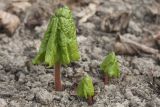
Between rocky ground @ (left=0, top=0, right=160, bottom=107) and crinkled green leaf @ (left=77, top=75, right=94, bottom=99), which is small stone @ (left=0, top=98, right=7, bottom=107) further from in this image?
crinkled green leaf @ (left=77, top=75, right=94, bottom=99)

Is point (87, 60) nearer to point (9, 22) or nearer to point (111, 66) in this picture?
point (111, 66)

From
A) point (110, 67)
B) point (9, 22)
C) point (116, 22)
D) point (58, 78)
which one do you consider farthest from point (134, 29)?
point (58, 78)

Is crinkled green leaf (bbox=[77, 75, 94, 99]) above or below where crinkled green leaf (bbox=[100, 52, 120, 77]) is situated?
below

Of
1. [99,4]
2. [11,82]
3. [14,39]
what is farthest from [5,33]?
[99,4]

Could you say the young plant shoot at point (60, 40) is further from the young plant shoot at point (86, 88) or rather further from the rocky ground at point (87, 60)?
the rocky ground at point (87, 60)

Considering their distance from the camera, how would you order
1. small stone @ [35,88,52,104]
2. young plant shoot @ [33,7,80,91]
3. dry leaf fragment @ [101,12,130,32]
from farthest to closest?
dry leaf fragment @ [101,12,130,32] → small stone @ [35,88,52,104] → young plant shoot @ [33,7,80,91]

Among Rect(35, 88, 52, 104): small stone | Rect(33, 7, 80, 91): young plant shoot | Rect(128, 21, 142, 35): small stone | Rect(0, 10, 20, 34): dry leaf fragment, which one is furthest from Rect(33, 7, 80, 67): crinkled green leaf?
Rect(128, 21, 142, 35): small stone

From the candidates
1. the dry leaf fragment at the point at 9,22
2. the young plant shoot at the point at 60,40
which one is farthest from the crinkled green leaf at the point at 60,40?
the dry leaf fragment at the point at 9,22

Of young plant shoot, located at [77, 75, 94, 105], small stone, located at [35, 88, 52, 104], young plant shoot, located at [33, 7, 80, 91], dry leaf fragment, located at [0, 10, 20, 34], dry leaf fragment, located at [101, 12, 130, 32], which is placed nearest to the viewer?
young plant shoot, located at [33, 7, 80, 91]
